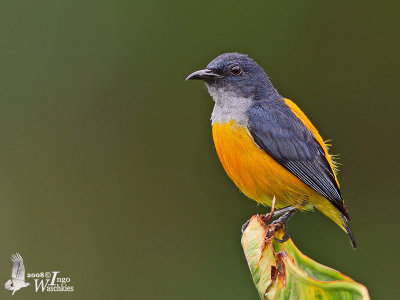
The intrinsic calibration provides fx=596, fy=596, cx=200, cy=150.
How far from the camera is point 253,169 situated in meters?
3.85

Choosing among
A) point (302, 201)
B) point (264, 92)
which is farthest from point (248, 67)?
point (302, 201)

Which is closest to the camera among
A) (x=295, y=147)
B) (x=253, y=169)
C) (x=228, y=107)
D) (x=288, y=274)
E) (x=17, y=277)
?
(x=288, y=274)

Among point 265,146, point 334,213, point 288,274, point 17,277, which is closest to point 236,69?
point 265,146

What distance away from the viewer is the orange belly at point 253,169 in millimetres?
3865

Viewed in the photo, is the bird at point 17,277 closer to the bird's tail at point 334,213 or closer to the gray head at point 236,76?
the gray head at point 236,76

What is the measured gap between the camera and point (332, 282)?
2027 millimetres

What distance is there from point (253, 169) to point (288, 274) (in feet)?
5.03

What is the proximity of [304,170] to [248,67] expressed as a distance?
0.86m

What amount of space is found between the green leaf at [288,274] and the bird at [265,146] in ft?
3.24

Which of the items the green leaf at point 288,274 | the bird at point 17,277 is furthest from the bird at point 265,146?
the bird at point 17,277

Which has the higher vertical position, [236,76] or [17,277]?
[236,76]

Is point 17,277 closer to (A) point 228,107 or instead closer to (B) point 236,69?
(A) point 228,107

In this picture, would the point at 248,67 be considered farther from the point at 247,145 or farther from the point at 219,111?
the point at 247,145

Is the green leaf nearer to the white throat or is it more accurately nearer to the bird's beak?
the white throat
